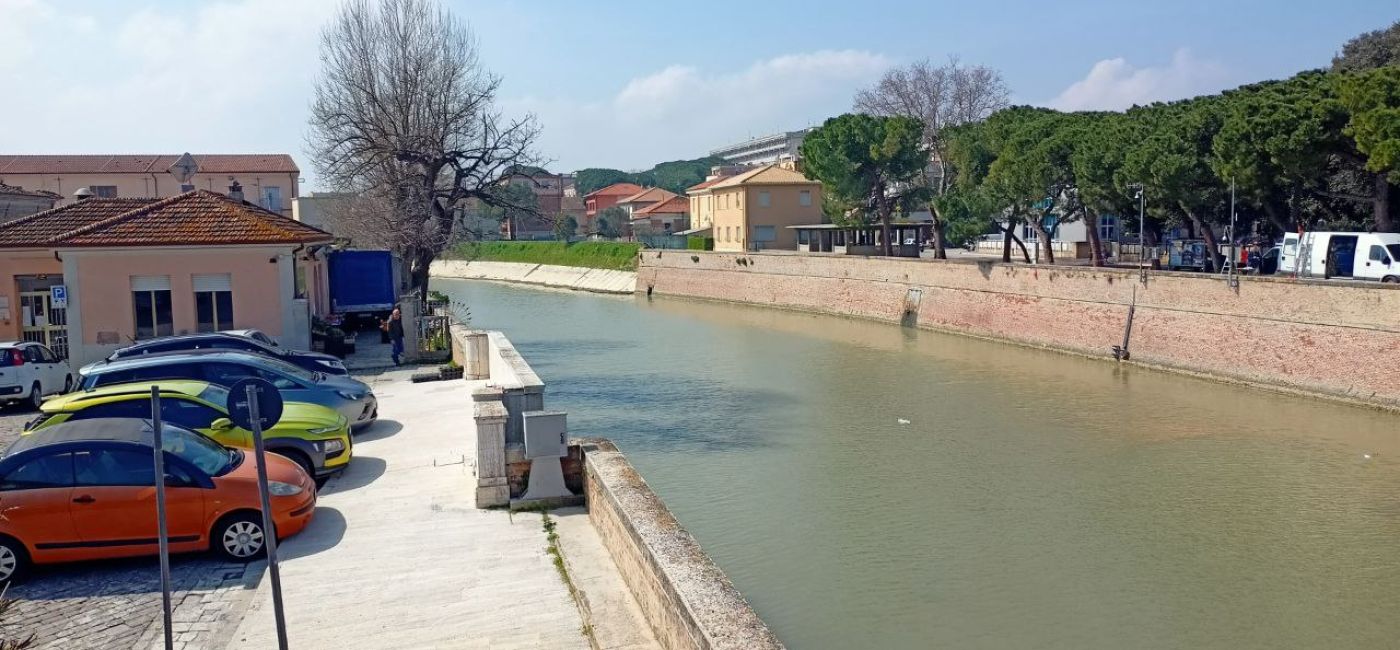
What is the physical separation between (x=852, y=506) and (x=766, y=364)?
589 inches

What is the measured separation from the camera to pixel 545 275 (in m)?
69.0

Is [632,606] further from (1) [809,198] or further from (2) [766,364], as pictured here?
(1) [809,198]

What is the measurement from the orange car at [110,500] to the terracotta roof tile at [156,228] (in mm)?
11427

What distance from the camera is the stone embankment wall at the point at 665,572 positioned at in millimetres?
6105

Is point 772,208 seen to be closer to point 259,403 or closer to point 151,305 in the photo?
point 151,305

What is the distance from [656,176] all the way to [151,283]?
137358 millimetres

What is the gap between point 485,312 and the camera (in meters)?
47.8

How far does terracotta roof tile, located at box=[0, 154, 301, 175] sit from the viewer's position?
5781 centimetres

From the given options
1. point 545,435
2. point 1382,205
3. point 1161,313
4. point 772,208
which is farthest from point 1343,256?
point 772,208

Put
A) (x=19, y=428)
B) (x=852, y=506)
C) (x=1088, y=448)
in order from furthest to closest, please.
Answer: (x=1088, y=448)
(x=19, y=428)
(x=852, y=506)

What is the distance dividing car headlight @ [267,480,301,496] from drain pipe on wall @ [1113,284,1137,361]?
23.1 meters

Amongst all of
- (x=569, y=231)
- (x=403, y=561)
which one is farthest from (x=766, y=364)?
(x=569, y=231)

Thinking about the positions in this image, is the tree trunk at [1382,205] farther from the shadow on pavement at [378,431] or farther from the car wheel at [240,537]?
the car wheel at [240,537]

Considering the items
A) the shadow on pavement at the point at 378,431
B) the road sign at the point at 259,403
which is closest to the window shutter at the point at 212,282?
the shadow on pavement at the point at 378,431
